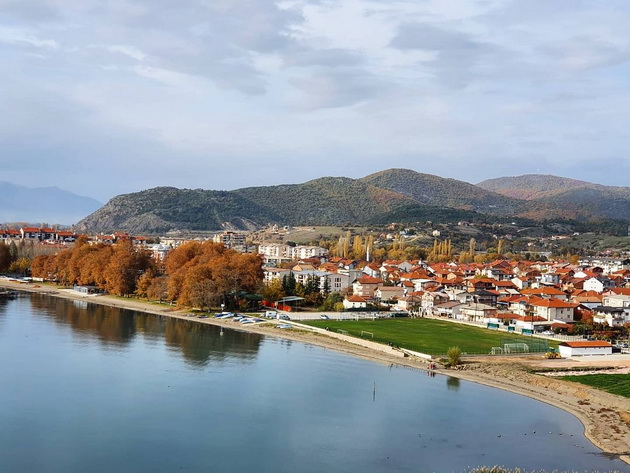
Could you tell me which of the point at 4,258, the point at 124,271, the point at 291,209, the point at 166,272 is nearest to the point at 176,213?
the point at 291,209

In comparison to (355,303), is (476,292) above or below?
above

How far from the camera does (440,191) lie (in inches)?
7244

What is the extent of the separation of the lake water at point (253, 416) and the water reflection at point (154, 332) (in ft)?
0.85

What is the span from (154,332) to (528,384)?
57.3 feet

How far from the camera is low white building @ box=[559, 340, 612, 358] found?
28438 millimetres

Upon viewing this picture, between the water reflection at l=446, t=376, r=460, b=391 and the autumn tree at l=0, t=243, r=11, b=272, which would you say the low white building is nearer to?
the water reflection at l=446, t=376, r=460, b=391

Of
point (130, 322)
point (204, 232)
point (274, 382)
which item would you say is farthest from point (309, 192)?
point (274, 382)

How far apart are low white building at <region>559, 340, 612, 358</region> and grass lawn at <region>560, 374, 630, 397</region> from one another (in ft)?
12.2

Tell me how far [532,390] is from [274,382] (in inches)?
328

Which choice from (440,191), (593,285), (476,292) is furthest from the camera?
(440,191)

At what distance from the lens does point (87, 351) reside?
1110 inches

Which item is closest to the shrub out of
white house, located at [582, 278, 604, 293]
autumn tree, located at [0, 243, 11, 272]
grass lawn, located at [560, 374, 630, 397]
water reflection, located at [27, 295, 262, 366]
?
grass lawn, located at [560, 374, 630, 397]

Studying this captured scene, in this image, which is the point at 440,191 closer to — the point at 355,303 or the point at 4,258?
the point at 4,258

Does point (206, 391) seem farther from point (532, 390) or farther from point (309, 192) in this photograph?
point (309, 192)
